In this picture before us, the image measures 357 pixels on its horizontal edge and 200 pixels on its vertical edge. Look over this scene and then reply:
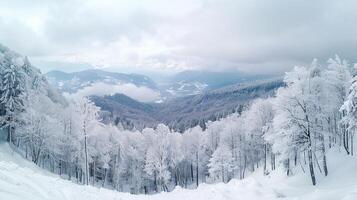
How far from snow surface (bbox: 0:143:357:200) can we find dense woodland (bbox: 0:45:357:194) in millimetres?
2182

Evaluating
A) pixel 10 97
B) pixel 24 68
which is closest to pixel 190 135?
pixel 24 68

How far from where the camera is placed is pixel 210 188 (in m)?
40.8

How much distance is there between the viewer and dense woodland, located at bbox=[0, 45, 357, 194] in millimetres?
44375

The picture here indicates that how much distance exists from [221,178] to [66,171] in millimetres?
34895

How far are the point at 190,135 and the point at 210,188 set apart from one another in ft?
229

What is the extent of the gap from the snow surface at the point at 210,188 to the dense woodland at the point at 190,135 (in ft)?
7.16

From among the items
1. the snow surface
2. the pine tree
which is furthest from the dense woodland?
the snow surface

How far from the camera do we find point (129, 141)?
102500 millimetres

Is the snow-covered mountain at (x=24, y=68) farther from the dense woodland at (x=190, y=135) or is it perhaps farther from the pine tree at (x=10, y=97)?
the pine tree at (x=10, y=97)

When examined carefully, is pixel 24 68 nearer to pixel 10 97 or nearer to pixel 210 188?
pixel 10 97

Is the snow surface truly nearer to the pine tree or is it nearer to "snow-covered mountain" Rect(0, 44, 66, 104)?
the pine tree

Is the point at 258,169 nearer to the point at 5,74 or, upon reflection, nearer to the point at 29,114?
the point at 29,114

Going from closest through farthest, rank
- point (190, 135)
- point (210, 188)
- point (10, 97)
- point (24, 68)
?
point (210, 188) < point (10, 97) < point (24, 68) < point (190, 135)

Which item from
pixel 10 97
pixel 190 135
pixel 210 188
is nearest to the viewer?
pixel 210 188
